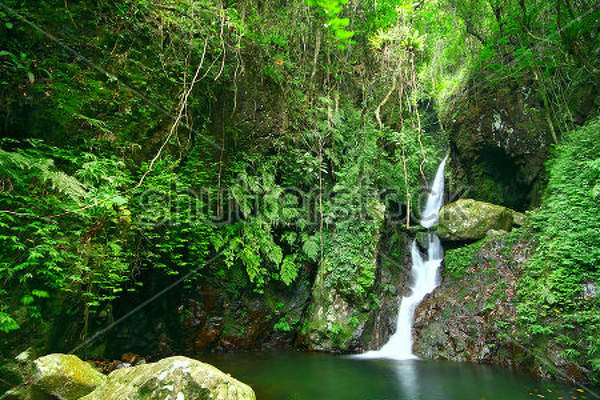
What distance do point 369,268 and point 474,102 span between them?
346 inches

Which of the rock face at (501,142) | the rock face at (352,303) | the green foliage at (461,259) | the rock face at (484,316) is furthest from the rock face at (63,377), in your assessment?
the rock face at (501,142)

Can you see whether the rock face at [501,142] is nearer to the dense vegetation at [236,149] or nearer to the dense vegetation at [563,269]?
the dense vegetation at [236,149]

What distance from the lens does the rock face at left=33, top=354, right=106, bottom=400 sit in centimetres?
338

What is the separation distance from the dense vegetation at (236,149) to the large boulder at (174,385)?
1.36 m

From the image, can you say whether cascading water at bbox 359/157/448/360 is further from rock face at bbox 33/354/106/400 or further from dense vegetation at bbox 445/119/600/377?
rock face at bbox 33/354/106/400

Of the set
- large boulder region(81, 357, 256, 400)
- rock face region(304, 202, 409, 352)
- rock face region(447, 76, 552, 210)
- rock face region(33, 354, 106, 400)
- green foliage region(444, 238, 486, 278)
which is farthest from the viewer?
rock face region(447, 76, 552, 210)

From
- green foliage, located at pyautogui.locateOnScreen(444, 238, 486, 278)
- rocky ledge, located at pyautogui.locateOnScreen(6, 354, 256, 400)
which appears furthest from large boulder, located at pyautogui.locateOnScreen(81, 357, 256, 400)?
green foliage, located at pyautogui.locateOnScreen(444, 238, 486, 278)

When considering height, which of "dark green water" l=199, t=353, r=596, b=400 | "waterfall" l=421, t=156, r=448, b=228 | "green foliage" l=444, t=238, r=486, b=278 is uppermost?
"waterfall" l=421, t=156, r=448, b=228

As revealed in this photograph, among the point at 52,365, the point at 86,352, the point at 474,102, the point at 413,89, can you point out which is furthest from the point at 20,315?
the point at 474,102

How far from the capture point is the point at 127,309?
5957mm

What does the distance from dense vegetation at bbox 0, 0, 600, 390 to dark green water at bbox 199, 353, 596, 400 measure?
120cm

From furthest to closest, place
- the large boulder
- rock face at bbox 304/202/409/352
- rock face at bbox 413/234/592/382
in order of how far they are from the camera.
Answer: rock face at bbox 304/202/409/352 → rock face at bbox 413/234/592/382 → the large boulder

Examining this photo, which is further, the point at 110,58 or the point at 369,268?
the point at 369,268

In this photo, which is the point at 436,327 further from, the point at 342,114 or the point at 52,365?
the point at 52,365
